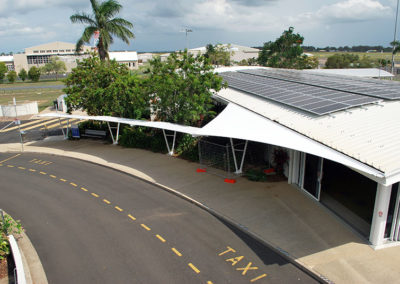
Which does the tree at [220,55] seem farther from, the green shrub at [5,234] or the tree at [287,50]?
the green shrub at [5,234]

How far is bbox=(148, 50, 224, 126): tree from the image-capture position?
2003 cm

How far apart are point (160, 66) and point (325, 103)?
11052mm

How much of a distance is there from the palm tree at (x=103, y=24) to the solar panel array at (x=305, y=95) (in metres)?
13.2

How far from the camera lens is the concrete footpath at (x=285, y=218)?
9234mm

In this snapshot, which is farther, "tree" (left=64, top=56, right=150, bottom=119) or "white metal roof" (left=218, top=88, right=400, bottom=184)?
"tree" (left=64, top=56, right=150, bottom=119)

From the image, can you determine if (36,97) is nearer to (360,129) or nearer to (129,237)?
(129,237)

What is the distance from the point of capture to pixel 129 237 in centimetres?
1155

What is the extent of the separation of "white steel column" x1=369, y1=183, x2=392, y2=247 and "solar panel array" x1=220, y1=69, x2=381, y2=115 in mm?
4795

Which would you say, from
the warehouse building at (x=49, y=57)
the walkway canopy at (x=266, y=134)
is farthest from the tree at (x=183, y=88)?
the warehouse building at (x=49, y=57)

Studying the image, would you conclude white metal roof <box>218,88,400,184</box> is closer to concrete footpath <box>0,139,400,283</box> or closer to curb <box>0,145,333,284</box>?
concrete footpath <box>0,139,400,283</box>

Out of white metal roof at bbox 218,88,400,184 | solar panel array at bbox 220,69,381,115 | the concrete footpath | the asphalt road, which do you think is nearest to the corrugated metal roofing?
white metal roof at bbox 218,88,400,184

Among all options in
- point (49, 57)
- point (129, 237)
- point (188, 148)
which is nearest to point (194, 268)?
point (129, 237)

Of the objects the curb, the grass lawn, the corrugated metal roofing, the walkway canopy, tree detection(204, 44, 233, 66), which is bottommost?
the grass lawn

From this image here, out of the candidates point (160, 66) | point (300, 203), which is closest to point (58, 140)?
point (160, 66)
